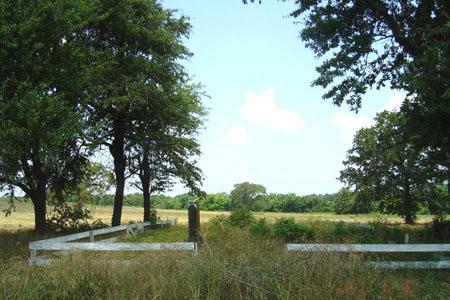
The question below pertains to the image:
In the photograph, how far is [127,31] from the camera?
20359 mm

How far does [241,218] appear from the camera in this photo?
65.8 feet

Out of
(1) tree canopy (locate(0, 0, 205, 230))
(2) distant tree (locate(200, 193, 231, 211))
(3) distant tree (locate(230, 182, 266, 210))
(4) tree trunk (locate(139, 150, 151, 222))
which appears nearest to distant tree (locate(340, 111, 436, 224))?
(1) tree canopy (locate(0, 0, 205, 230))

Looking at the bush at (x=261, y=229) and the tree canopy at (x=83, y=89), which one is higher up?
the tree canopy at (x=83, y=89)

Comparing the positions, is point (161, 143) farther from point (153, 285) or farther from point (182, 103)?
point (153, 285)

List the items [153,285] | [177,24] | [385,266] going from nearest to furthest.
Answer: [153,285]
[385,266]
[177,24]

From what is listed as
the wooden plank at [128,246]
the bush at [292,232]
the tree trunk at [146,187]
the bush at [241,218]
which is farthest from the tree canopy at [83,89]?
the bush at [292,232]

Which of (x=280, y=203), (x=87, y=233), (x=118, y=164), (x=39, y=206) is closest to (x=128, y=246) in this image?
(x=87, y=233)

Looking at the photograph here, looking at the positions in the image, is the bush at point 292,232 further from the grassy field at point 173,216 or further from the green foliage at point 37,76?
the green foliage at point 37,76

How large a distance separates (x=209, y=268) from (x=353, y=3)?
12641 millimetres

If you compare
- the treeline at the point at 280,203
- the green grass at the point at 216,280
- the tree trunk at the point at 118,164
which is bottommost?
the treeline at the point at 280,203

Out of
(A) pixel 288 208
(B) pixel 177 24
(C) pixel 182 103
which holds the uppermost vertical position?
(B) pixel 177 24

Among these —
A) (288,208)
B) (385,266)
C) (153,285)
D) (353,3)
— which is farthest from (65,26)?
(288,208)

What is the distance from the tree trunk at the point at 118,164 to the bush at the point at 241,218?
7.21m

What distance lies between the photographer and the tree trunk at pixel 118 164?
23.6m
